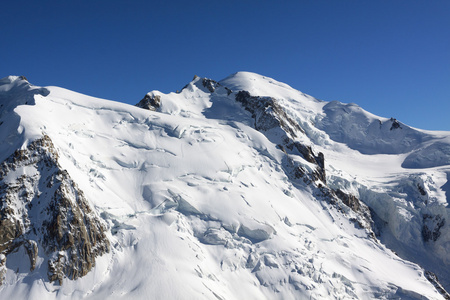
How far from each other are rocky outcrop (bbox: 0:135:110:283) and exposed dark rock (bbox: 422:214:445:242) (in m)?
58.2

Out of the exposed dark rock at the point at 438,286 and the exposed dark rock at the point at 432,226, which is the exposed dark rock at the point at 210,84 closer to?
the exposed dark rock at the point at 432,226

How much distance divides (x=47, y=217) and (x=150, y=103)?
41.2 meters

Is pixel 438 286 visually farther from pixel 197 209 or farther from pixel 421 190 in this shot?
pixel 197 209

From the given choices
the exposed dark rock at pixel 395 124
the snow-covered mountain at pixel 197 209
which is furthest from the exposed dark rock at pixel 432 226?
the exposed dark rock at pixel 395 124

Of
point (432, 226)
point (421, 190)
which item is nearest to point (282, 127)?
point (421, 190)

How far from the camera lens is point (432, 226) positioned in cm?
7219

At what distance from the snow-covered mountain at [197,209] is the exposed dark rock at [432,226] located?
9.2 inches

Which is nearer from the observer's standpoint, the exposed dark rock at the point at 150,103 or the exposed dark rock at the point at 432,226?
the exposed dark rock at the point at 432,226

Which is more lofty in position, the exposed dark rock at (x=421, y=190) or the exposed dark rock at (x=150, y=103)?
the exposed dark rock at (x=150, y=103)

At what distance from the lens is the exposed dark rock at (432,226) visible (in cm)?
7131

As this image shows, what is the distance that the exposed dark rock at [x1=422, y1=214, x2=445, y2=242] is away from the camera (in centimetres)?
7131

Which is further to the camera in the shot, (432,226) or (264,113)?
(264,113)

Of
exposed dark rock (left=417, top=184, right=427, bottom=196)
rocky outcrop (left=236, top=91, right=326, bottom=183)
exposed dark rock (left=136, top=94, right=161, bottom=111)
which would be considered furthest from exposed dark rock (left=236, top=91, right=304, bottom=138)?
exposed dark rock (left=417, top=184, right=427, bottom=196)

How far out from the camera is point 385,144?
102m
